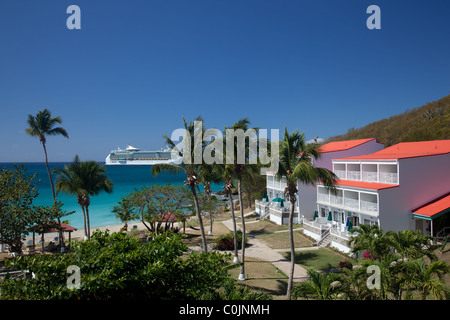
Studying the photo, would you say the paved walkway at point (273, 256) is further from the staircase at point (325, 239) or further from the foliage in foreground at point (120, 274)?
the foliage in foreground at point (120, 274)

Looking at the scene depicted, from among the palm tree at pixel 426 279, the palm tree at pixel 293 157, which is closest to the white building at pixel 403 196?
the palm tree at pixel 293 157

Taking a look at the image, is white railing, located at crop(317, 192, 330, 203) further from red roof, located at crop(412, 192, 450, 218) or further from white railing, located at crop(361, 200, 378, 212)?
red roof, located at crop(412, 192, 450, 218)

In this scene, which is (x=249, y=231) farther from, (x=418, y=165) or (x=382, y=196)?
(x=418, y=165)

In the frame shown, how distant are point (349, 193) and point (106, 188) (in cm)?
2295

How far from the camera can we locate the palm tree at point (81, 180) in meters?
25.4

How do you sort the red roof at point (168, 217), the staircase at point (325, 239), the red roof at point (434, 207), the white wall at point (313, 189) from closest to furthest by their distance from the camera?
the red roof at point (434, 207)
the staircase at point (325, 239)
the red roof at point (168, 217)
the white wall at point (313, 189)

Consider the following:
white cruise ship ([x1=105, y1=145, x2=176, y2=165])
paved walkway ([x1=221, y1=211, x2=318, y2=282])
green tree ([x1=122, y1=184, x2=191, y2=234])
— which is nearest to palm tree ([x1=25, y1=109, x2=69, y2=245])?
green tree ([x1=122, y1=184, x2=191, y2=234])

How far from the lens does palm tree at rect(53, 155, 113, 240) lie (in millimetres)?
25391

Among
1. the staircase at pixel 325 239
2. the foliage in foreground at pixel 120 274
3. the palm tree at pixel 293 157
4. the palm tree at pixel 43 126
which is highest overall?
the palm tree at pixel 43 126

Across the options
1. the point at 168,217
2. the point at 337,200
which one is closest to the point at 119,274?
the point at 168,217

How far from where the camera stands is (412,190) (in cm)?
2108

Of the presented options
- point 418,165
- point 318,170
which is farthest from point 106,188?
point 418,165

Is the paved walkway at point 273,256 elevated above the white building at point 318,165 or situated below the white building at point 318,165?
below

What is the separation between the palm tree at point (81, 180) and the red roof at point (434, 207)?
2605 centimetres
